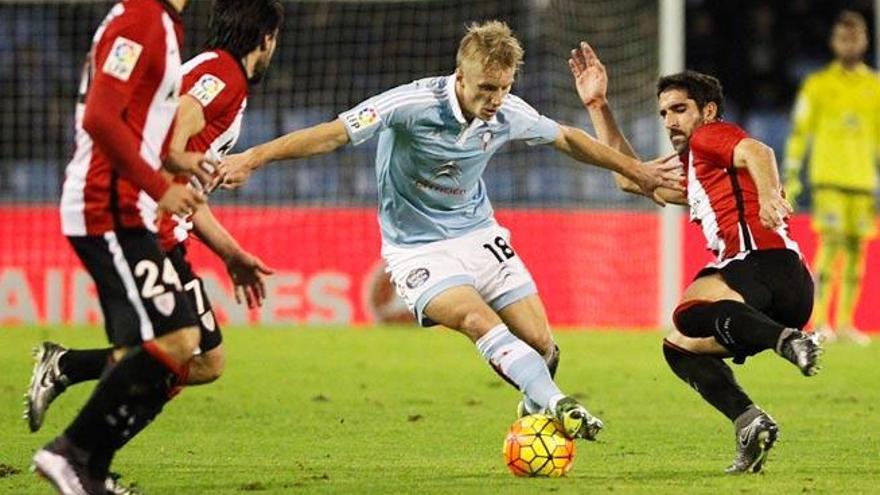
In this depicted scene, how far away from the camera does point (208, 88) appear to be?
6855mm

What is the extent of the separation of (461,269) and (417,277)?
203mm

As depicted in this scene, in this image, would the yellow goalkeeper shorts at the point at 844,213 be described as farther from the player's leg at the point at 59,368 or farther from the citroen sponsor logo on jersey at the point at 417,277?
the player's leg at the point at 59,368

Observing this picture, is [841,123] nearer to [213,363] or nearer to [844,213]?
[844,213]

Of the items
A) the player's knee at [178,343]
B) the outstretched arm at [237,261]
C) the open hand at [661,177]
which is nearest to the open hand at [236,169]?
the outstretched arm at [237,261]

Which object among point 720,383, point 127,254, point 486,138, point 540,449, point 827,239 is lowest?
point 827,239

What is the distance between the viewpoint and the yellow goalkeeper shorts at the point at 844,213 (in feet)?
52.0

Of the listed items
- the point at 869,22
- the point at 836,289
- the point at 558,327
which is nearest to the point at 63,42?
the point at 558,327

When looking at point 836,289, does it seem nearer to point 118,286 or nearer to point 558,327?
point 558,327

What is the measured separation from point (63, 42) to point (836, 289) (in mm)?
8425

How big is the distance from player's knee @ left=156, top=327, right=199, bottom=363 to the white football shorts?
2.16 metres

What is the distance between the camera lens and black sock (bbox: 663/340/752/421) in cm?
760

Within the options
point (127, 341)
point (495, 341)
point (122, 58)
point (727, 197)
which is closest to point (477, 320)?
point (495, 341)

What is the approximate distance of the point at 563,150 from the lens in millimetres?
8328

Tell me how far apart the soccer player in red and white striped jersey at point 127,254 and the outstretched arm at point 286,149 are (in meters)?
1.09
